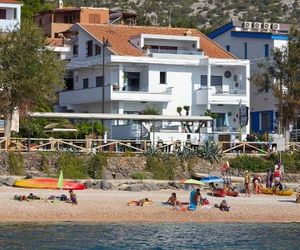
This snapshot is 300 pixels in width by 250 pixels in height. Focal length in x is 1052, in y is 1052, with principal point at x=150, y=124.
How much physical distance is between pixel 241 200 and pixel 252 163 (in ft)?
44.2

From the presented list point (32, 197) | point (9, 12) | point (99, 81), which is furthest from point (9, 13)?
point (32, 197)

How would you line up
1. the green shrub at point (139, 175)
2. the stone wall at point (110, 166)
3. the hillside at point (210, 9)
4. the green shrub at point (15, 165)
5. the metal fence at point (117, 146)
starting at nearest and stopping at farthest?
the green shrub at point (15, 165) < the stone wall at point (110, 166) < the green shrub at point (139, 175) < the metal fence at point (117, 146) < the hillside at point (210, 9)

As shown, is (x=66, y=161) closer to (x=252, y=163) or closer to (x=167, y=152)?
(x=167, y=152)

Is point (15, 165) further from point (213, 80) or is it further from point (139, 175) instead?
point (213, 80)

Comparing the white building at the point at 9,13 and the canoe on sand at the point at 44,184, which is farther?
the white building at the point at 9,13

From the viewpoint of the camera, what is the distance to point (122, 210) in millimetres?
48375

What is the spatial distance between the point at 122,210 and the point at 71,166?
12.7 metres

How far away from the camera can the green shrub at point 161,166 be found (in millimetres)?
62594

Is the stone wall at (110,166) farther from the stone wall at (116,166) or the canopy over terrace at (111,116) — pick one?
the canopy over terrace at (111,116)

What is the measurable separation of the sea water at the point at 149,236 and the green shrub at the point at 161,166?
586 inches

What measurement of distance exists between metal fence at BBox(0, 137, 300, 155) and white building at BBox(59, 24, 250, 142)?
7.65 meters

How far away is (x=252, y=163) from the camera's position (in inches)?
2589

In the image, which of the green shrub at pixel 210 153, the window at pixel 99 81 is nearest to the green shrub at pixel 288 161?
the green shrub at pixel 210 153

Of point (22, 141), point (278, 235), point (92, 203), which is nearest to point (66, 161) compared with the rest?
point (22, 141)
